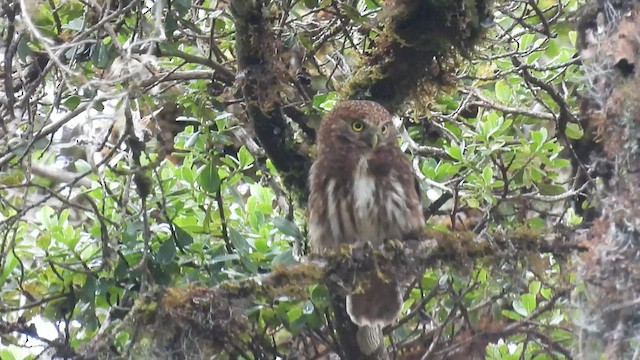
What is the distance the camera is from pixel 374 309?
290 centimetres

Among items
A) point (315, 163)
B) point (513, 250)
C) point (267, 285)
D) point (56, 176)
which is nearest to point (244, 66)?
point (315, 163)

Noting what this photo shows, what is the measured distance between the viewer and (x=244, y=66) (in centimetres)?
282

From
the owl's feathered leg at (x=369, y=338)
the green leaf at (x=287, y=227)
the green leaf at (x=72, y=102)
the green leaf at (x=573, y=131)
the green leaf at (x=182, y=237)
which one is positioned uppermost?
the green leaf at (x=72, y=102)

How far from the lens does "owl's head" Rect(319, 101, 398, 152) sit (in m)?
3.01

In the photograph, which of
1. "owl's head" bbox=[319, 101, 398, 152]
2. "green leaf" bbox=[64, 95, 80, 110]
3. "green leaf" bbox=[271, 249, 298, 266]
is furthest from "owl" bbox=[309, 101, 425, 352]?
"green leaf" bbox=[64, 95, 80, 110]

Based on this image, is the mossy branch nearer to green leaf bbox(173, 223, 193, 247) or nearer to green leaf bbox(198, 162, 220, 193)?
green leaf bbox(173, 223, 193, 247)

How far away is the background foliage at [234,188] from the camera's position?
104 inches

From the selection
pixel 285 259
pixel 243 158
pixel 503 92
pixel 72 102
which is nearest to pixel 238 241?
pixel 285 259

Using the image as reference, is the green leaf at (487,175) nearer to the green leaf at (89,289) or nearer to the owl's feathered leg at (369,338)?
the owl's feathered leg at (369,338)

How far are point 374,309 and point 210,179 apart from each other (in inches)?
26.6

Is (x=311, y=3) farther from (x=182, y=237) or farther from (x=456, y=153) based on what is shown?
(x=182, y=237)

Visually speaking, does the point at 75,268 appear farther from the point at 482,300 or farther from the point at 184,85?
the point at 482,300

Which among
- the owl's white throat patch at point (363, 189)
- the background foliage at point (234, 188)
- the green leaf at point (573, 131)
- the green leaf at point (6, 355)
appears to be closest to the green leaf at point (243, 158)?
the background foliage at point (234, 188)

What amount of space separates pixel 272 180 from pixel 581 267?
4.88 ft
